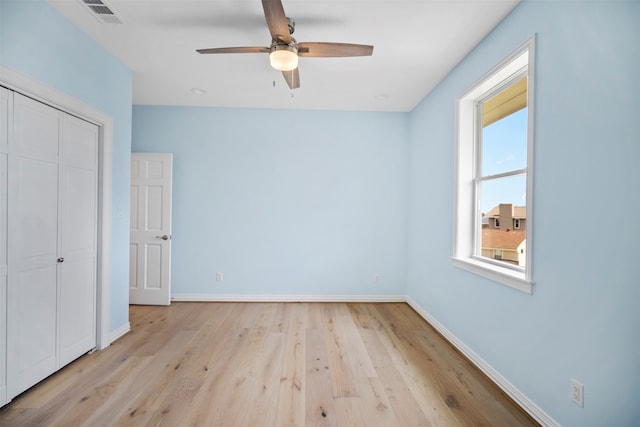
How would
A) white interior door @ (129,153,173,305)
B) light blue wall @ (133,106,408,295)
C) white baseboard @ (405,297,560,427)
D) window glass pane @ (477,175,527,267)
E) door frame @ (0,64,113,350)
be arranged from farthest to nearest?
light blue wall @ (133,106,408,295) → white interior door @ (129,153,173,305) → door frame @ (0,64,113,350) → window glass pane @ (477,175,527,267) → white baseboard @ (405,297,560,427)

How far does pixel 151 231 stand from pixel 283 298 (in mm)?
2015

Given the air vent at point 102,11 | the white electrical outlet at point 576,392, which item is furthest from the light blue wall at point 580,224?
the air vent at point 102,11

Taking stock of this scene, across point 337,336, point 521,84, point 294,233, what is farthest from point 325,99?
point 337,336

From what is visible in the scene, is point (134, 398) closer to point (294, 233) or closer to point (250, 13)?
point (294, 233)

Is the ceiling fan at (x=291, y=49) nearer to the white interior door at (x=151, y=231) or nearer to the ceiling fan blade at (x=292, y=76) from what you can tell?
the ceiling fan blade at (x=292, y=76)

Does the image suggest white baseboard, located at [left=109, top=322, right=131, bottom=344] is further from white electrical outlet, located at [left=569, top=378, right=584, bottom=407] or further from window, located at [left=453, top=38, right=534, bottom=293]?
white electrical outlet, located at [left=569, top=378, right=584, bottom=407]

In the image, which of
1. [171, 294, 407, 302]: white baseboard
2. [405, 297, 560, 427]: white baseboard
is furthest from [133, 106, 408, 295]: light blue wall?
[405, 297, 560, 427]: white baseboard

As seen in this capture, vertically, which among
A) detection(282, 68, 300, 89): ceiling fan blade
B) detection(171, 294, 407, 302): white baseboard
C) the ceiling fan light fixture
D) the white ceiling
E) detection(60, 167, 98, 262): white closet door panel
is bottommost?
detection(171, 294, 407, 302): white baseboard

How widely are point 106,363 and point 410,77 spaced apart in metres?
3.93

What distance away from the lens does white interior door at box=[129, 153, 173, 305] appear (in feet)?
12.5

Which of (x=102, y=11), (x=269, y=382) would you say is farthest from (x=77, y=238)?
(x=269, y=382)

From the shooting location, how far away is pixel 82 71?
2.36 meters

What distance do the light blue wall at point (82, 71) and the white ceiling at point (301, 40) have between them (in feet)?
0.42

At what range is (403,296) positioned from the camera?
4129 mm
